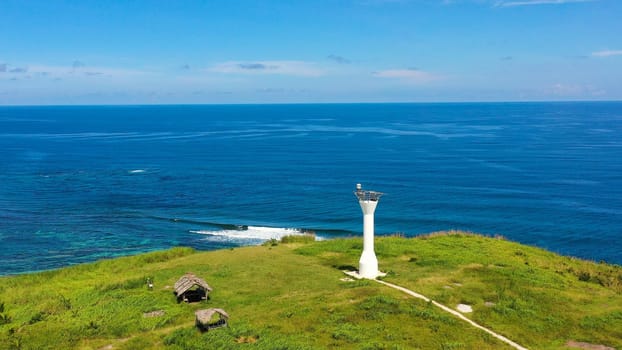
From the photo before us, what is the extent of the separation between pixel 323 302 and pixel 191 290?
839 cm

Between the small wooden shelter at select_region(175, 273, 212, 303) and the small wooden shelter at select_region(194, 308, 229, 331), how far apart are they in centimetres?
454

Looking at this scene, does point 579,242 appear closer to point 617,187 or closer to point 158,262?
point 617,187

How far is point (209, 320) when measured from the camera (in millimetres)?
25406

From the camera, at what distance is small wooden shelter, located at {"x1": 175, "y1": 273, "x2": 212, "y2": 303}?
1187 inches

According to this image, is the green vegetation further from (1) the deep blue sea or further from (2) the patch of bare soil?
(1) the deep blue sea

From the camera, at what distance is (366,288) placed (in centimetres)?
2995

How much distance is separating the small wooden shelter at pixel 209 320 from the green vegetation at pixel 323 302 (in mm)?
493

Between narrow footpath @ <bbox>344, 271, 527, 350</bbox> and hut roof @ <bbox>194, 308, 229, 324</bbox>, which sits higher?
hut roof @ <bbox>194, 308, 229, 324</bbox>

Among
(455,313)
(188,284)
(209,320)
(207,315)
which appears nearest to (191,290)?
(188,284)

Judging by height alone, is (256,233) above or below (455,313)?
below

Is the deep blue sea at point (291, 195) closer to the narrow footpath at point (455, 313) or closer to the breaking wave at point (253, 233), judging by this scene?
the breaking wave at point (253, 233)

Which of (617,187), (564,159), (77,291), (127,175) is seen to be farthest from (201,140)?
(77,291)

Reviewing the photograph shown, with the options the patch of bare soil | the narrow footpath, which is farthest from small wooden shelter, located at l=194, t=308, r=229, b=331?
the patch of bare soil

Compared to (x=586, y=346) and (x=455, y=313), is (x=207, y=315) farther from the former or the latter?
(x=586, y=346)
